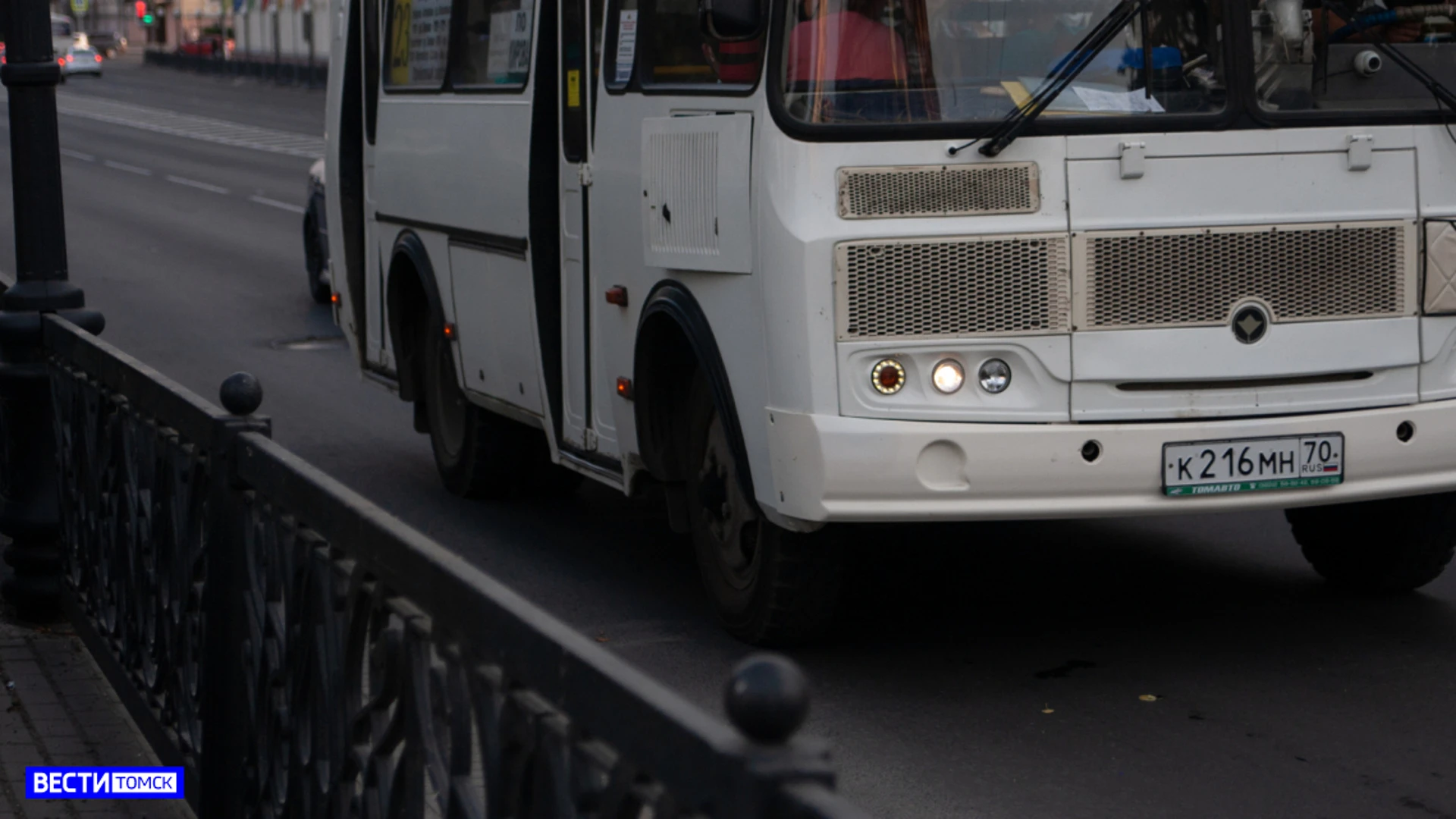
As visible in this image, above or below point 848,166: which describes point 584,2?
above

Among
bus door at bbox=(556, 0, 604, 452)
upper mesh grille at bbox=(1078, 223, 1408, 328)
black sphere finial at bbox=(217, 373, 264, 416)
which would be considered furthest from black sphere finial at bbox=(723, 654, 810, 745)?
bus door at bbox=(556, 0, 604, 452)

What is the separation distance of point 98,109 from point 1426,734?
55.0 metres

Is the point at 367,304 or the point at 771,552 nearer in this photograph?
the point at 771,552

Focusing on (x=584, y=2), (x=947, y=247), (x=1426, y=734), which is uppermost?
(x=584, y=2)

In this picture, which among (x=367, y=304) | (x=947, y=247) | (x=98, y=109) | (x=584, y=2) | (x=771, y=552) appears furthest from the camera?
(x=98, y=109)

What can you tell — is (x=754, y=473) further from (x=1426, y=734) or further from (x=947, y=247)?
(x=1426, y=734)

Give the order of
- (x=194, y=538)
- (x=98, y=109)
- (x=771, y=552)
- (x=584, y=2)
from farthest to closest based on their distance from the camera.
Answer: (x=98, y=109) → (x=584, y=2) → (x=771, y=552) → (x=194, y=538)

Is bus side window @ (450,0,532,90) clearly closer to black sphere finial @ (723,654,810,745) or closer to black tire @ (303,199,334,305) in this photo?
black sphere finial @ (723,654,810,745)

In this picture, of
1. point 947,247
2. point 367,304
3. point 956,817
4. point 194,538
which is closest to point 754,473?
point 947,247

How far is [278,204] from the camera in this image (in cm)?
2825

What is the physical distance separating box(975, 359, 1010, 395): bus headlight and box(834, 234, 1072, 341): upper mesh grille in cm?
9

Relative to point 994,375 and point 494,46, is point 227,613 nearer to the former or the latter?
point 994,375

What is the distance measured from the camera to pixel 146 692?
5.35 metres

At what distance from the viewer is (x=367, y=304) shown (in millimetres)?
10469
